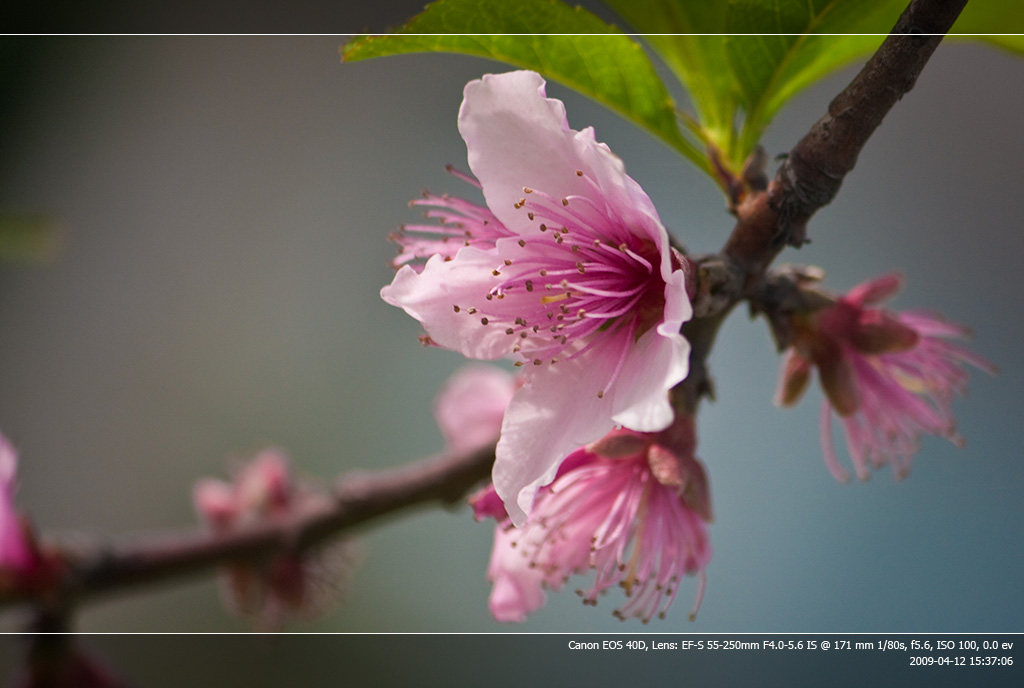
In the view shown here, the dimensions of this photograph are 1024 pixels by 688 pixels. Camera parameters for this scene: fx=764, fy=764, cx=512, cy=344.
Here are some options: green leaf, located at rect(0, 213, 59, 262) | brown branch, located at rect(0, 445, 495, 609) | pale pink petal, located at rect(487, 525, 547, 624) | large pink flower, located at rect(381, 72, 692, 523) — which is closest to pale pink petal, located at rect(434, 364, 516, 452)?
brown branch, located at rect(0, 445, 495, 609)

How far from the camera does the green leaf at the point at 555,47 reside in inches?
19.6

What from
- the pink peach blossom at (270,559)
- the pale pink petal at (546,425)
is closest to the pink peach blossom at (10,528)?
the pink peach blossom at (270,559)

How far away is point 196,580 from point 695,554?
0.55 m

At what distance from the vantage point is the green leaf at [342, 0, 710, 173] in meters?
0.50

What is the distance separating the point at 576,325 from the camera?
0.49 metres

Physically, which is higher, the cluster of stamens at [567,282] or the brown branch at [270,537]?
the cluster of stamens at [567,282]

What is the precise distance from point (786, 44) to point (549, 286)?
265 millimetres

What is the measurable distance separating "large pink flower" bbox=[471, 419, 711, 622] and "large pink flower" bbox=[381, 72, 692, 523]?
0.22 ft

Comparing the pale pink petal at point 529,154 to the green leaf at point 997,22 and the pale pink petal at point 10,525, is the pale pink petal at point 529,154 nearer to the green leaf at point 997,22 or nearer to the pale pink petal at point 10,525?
the green leaf at point 997,22

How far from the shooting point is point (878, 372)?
24.8 inches

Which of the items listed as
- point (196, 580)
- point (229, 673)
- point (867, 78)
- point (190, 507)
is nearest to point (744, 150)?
point (867, 78)

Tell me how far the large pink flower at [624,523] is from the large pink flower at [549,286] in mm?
68

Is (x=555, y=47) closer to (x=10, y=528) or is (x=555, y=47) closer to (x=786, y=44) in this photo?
(x=786, y=44)

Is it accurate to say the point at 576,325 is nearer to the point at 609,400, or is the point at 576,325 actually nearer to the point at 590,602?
the point at 609,400
